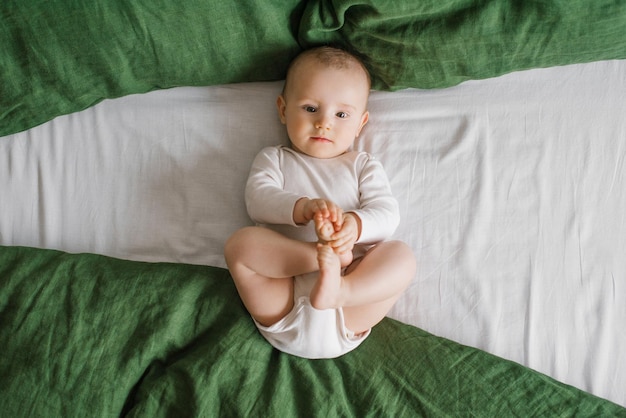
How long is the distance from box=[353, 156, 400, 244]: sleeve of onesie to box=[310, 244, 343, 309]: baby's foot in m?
0.13

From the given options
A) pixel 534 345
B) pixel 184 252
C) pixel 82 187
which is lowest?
pixel 534 345

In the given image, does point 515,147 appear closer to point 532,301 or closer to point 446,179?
point 446,179

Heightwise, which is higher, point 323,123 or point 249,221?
point 323,123

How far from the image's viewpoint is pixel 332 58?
1.30 meters

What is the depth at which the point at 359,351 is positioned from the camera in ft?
4.03

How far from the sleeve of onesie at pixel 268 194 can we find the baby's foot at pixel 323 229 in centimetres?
10

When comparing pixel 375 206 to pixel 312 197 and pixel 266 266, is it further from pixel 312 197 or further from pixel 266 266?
pixel 266 266

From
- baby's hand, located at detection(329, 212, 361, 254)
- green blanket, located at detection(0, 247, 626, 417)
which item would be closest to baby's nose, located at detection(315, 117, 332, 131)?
baby's hand, located at detection(329, 212, 361, 254)

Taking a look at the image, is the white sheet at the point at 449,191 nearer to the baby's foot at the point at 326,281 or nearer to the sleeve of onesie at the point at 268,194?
the sleeve of onesie at the point at 268,194

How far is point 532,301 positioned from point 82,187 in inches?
40.3

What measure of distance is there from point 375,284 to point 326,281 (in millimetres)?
116

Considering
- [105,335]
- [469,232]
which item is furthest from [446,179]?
[105,335]

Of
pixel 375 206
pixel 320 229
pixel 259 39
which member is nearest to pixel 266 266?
pixel 320 229

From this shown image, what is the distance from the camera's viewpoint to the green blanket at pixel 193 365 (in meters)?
1.13
